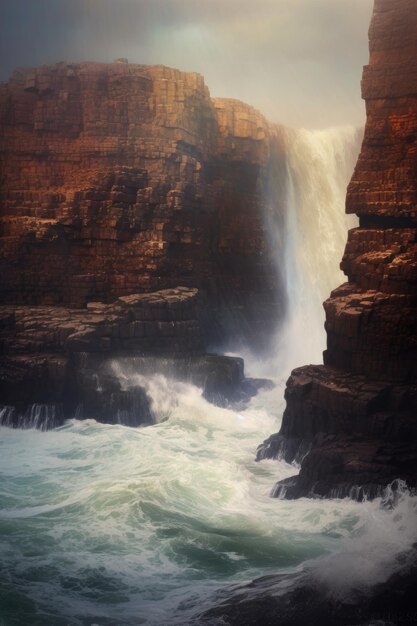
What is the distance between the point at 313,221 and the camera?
4962 centimetres

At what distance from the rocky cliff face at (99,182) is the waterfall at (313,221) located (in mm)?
7631

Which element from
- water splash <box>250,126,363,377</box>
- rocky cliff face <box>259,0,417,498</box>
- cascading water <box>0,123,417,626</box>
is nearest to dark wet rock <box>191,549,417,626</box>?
cascading water <box>0,123,417,626</box>

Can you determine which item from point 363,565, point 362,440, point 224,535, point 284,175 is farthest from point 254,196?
point 363,565

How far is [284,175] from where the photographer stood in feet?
162

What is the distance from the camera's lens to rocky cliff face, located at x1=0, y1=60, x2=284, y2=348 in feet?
132

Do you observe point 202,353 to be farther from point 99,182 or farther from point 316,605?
point 316,605

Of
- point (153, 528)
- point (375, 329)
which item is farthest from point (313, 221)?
point (153, 528)

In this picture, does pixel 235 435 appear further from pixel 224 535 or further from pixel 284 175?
pixel 284 175

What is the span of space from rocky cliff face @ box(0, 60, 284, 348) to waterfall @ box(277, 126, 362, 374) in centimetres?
763

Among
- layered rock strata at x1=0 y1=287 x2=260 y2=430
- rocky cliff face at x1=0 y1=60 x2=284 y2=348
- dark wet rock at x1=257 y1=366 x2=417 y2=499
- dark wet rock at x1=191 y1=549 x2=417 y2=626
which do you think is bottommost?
dark wet rock at x1=191 y1=549 x2=417 y2=626

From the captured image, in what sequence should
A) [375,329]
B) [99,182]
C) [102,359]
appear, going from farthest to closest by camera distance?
1. [99,182]
2. [102,359]
3. [375,329]

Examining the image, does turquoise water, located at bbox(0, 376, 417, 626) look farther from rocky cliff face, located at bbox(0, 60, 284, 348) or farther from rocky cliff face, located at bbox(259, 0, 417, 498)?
rocky cliff face, located at bbox(0, 60, 284, 348)

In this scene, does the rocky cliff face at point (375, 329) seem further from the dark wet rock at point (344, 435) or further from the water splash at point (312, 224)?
the water splash at point (312, 224)

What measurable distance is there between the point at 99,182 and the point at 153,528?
20276 mm
